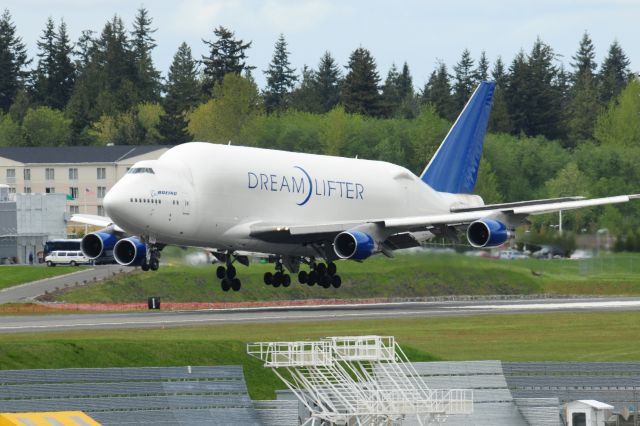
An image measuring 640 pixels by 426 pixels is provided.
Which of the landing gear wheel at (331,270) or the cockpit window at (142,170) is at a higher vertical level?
the cockpit window at (142,170)

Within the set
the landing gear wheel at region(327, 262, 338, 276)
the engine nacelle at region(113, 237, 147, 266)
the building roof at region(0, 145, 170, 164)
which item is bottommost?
the landing gear wheel at region(327, 262, 338, 276)

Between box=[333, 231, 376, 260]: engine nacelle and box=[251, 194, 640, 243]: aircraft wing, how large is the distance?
2.34 feet

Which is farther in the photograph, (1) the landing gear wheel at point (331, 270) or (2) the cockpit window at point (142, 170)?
(1) the landing gear wheel at point (331, 270)

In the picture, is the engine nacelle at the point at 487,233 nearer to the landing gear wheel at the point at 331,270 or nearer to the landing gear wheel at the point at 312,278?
the landing gear wheel at the point at 331,270

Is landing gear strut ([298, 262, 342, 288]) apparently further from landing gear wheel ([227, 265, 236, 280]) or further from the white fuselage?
landing gear wheel ([227, 265, 236, 280])

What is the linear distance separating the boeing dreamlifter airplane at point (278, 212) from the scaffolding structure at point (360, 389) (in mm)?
14684

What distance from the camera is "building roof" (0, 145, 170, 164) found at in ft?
576

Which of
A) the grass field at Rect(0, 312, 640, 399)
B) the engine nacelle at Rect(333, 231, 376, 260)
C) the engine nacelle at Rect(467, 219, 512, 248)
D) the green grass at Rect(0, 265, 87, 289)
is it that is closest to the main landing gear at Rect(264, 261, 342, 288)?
the engine nacelle at Rect(333, 231, 376, 260)

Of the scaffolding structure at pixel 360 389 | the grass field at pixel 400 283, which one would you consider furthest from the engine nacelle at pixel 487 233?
the scaffolding structure at pixel 360 389

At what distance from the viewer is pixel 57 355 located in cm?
5769

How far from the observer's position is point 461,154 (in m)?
94.0

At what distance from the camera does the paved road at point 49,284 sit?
3898 inches

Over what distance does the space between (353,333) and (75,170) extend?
361 ft

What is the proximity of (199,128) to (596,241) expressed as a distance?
10986 centimetres
